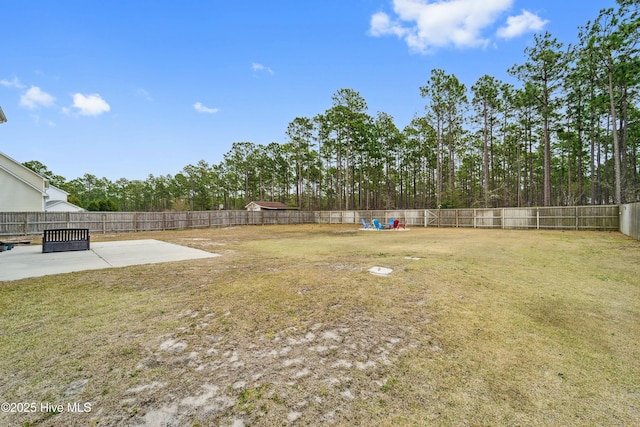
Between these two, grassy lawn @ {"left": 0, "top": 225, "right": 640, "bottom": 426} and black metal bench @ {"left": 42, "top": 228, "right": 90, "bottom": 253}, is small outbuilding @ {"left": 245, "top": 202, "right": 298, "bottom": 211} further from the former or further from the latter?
grassy lawn @ {"left": 0, "top": 225, "right": 640, "bottom": 426}

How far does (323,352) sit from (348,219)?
1019 inches

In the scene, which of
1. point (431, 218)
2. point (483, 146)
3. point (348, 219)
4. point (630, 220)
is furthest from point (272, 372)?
point (483, 146)

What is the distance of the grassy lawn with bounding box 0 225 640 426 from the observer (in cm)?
166

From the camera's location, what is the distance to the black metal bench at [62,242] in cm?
844

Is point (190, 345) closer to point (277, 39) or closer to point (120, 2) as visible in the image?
point (120, 2)

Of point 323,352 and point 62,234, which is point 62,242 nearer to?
point 62,234

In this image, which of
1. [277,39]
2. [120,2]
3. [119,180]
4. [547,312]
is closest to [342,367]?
[547,312]

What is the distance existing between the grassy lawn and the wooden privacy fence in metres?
12.4

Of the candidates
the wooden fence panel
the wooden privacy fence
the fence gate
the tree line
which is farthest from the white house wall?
the wooden fence panel

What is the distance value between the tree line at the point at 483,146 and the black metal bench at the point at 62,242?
2381 centimetres

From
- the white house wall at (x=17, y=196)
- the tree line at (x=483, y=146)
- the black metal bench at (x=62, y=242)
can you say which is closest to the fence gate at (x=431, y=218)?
the tree line at (x=483, y=146)

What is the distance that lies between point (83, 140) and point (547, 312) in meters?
35.6

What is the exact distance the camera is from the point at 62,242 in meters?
8.67

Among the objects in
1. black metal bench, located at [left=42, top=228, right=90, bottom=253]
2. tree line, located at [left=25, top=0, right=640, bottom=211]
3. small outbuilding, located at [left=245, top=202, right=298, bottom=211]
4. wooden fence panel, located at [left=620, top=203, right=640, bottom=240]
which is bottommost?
black metal bench, located at [left=42, top=228, right=90, bottom=253]
